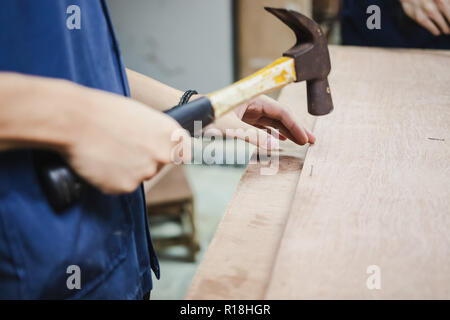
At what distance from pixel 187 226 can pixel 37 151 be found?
6.60ft

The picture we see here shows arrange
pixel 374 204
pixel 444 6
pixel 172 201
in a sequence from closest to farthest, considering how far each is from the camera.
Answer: pixel 374 204
pixel 444 6
pixel 172 201

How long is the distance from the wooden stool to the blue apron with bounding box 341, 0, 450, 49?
1.13 m

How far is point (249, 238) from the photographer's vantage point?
2.17 ft

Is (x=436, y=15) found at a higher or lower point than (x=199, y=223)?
higher

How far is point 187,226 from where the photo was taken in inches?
101

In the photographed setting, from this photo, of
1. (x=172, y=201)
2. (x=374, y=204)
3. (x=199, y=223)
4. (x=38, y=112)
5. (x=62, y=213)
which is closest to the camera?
(x=38, y=112)

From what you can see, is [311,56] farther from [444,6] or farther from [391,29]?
[391,29]

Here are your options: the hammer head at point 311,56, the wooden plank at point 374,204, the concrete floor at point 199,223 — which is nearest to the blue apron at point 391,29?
the wooden plank at point 374,204

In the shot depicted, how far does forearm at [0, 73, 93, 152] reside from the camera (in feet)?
1.51

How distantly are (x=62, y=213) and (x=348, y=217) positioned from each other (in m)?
0.42

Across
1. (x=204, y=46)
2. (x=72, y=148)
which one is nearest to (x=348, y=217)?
(x=72, y=148)

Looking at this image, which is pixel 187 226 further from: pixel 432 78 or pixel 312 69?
pixel 312 69

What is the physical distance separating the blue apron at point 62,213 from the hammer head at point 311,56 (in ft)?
1.07

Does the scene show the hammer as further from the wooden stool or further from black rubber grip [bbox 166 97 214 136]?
the wooden stool
